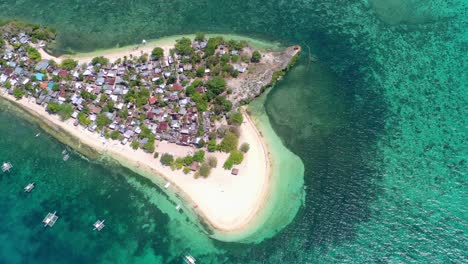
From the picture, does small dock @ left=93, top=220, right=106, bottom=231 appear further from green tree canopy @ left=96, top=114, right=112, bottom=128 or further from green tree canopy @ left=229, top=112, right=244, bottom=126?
green tree canopy @ left=229, top=112, right=244, bottom=126

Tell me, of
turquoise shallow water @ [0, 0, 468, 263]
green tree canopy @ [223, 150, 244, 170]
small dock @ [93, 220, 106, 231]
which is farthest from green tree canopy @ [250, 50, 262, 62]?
small dock @ [93, 220, 106, 231]

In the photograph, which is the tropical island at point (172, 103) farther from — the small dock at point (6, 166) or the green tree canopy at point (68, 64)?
the small dock at point (6, 166)

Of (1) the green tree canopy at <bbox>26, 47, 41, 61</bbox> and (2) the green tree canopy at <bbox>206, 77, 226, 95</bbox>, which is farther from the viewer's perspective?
(1) the green tree canopy at <bbox>26, 47, 41, 61</bbox>

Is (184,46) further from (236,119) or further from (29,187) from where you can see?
(29,187)

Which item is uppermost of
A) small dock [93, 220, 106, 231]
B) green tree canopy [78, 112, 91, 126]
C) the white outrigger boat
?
green tree canopy [78, 112, 91, 126]

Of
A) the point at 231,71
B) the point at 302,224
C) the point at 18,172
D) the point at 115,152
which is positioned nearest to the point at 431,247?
the point at 302,224

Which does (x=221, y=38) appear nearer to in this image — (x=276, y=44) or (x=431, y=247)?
(x=276, y=44)

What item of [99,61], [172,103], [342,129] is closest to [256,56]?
[172,103]

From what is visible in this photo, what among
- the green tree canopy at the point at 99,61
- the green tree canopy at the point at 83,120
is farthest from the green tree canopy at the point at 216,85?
the green tree canopy at the point at 83,120
